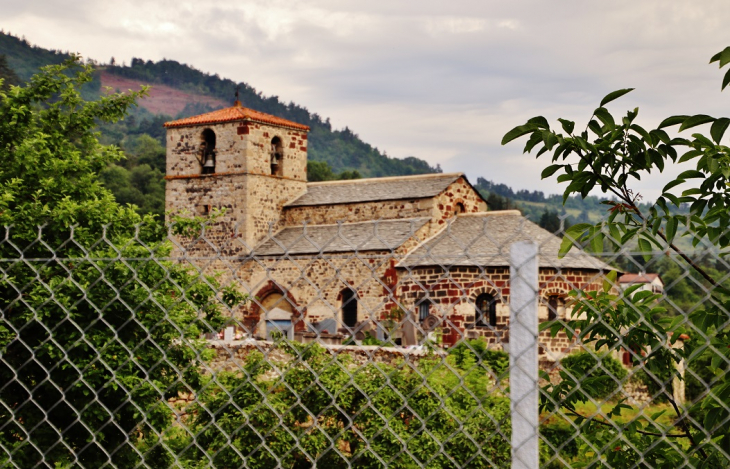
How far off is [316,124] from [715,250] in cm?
12529

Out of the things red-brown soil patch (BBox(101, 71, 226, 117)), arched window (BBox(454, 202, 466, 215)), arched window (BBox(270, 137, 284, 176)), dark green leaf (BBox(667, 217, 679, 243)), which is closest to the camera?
dark green leaf (BBox(667, 217, 679, 243))

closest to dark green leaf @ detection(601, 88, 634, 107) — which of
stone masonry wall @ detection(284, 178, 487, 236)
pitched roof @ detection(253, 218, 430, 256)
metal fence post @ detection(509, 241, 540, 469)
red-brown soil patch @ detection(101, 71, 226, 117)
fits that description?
metal fence post @ detection(509, 241, 540, 469)

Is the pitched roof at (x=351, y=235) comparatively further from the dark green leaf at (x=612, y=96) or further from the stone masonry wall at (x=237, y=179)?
the dark green leaf at (x=612, y=96)

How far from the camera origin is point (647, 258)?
233cm

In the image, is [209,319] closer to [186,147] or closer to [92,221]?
[92,221]

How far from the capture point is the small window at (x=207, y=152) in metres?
27.7

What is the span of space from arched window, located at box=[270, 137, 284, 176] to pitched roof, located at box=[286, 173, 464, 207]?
3.70ft

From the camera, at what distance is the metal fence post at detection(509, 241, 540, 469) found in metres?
2.30

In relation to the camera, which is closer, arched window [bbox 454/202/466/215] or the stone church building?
the stone church building

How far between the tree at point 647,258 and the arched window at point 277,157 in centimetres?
2509

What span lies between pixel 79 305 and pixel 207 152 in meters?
24.0

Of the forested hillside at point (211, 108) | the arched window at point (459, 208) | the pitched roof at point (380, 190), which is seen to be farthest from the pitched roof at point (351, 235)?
the forested hillside at point (211, 108)

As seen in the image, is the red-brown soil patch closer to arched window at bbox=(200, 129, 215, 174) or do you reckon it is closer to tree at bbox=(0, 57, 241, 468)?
arched window at bbox=(200, 129, 215, 174)

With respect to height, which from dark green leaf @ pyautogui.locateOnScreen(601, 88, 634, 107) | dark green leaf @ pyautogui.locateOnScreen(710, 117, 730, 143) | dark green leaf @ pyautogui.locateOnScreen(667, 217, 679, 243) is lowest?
dark green leaf @ pyautogui.locateOnScreen(667, 217, 679, 243)
